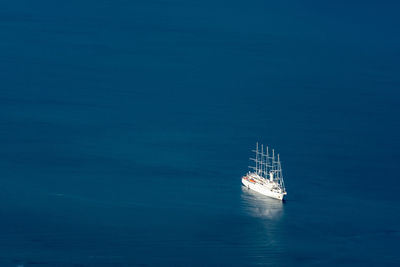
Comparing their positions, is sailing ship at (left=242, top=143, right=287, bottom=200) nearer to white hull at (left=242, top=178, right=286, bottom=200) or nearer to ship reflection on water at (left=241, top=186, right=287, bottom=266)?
white hull at (left=242, top=178, right=286, bottom=200)

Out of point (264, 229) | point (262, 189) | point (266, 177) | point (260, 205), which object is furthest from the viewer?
point (266, 177)

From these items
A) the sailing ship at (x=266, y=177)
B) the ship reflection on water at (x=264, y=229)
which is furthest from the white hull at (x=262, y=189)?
the ship reflection on water at (x=264, y=229)

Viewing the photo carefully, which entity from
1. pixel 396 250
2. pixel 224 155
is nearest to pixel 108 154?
pixel 224 155

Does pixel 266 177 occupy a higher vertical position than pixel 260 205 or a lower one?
higher

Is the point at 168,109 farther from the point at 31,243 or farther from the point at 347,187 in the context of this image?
the point at 31,243

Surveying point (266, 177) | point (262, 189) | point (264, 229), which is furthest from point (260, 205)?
point (266, 177)

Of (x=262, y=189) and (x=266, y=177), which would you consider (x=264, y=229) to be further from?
(x=266, y=177)

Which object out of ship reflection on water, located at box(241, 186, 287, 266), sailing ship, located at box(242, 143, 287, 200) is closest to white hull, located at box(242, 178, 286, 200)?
sailing ship, located at box(242, 143, 287, 200)
